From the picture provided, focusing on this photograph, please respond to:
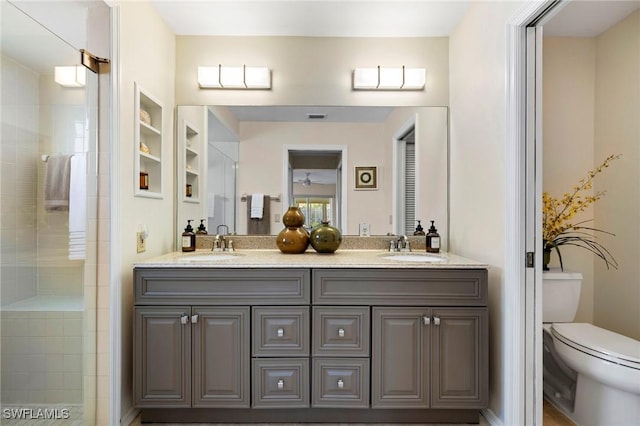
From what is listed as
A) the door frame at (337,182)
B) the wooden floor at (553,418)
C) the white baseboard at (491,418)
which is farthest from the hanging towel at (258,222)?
the wooden floor at (553,418)

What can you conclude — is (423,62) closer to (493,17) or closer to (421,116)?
(421,116)

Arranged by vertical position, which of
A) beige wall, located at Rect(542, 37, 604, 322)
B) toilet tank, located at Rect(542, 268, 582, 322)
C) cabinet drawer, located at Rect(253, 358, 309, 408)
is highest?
beige wall, located at Rect(542, 37, 604, 322)

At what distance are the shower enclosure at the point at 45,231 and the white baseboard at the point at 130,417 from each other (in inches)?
5.7

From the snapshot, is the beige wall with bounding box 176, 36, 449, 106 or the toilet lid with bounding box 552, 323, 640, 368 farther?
the beige wall with bounding box 176, 36, 449, 106

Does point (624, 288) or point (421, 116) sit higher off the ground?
point (421, 116)

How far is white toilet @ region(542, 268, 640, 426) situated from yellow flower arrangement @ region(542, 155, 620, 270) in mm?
209

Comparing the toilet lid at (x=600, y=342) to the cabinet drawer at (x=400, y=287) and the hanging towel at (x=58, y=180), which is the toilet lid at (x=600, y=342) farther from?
the hanging towel at (x=58, y=180)

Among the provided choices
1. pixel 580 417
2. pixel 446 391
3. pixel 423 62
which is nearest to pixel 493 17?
pixel 423 62

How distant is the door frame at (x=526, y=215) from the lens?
1577mm

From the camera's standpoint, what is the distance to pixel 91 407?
1.66 m

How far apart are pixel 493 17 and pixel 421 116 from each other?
2.46 feet

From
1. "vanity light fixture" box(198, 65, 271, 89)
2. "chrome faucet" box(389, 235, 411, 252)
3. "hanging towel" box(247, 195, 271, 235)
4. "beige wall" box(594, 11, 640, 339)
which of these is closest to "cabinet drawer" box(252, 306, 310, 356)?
"hanging towel" box(247, 195, 271, 235)

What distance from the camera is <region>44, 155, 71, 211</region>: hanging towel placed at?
174 cm

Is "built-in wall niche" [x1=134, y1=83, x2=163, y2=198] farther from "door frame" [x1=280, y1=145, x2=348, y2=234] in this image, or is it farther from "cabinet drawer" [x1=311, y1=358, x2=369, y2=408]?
"cabinet drawer" [x1=311, y1=358, x2=369, y2=408]
